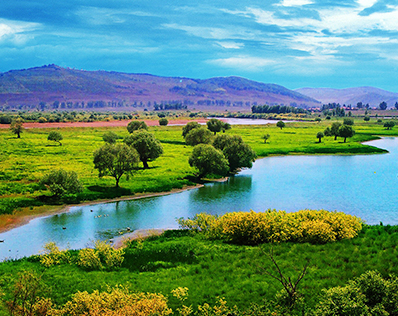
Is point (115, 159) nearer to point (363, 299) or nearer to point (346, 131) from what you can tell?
point (363, 299)

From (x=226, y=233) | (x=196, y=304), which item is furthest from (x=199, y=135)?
(x=196, y=304)

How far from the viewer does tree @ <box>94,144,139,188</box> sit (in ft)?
181

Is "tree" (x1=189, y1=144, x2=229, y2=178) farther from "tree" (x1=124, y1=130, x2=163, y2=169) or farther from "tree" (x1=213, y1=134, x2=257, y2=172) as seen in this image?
"tree" (x1=124, y1=130, x2=163, y2=169)

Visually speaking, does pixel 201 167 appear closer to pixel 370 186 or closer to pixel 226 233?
pixel 370 186

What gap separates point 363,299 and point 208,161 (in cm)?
4609

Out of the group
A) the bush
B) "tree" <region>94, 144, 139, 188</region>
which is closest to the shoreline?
"tree" <region>94, 144, 139, 188</region>

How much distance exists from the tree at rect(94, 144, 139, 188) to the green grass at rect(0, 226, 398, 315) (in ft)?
81.8

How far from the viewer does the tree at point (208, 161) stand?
65.1m

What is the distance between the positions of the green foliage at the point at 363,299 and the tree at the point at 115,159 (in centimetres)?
3925

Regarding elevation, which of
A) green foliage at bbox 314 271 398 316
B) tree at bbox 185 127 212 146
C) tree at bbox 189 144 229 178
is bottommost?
green foliage at bbox 314 271 398 316

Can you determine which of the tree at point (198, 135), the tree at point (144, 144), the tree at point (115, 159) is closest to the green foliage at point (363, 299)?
the tree at point (115, 159)

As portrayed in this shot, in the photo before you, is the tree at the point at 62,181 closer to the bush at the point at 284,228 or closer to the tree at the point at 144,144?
the tree at the point at 144,144

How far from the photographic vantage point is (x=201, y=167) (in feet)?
217

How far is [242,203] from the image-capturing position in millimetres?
52719
